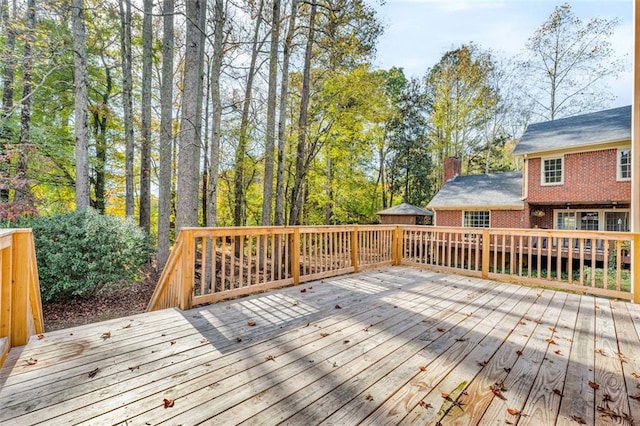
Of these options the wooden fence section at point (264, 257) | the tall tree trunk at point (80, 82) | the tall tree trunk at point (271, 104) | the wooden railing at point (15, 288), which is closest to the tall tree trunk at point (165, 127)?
the wooden fence section at point (264, 257)

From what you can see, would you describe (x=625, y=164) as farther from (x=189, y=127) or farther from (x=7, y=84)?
(x=7, y=84)

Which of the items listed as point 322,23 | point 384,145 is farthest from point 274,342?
point 384,145

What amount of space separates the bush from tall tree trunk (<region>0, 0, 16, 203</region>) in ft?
10.1

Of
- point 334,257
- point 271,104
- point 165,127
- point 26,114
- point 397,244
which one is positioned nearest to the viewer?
point 334,257

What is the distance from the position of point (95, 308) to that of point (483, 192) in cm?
1523

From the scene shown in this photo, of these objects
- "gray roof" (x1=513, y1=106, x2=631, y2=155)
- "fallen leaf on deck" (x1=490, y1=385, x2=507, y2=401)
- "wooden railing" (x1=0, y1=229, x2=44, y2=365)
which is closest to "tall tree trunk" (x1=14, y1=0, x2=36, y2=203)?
"wooden railing" (x1=0, y1=229, x2=44, y2=365)

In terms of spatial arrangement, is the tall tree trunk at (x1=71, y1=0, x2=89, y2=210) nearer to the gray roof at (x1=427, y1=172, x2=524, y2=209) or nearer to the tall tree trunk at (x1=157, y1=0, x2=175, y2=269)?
the tall tree trunk at (x1=157, y1=0, x2=175, y2=269)

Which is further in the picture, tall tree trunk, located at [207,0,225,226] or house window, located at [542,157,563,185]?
house window, located at [542,157,563,185]

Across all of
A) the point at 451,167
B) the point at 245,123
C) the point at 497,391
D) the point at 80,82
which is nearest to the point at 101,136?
the point at 80,82

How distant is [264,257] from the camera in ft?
13.4

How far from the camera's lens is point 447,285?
4.59 m

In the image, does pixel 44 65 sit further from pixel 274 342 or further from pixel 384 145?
pixel 384 145

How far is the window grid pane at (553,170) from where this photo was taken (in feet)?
38.3

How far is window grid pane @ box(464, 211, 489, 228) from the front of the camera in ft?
45.2
